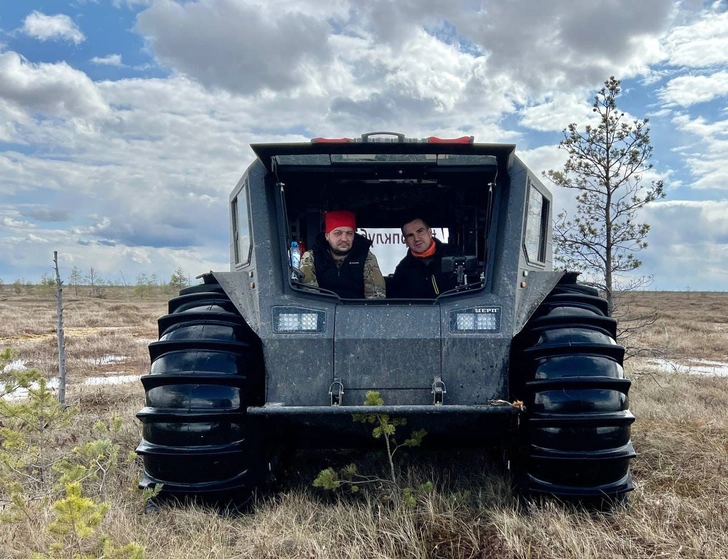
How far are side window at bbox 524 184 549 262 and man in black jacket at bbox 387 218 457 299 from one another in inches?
32.5

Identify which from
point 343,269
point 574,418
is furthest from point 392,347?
point 343,269

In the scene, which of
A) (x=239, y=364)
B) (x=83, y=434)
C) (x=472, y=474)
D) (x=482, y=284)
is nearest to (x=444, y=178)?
(x=482, y=284)

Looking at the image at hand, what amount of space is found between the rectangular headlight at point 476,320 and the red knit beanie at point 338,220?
144 cm

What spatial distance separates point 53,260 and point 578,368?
24.5ft

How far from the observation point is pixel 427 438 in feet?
14.1

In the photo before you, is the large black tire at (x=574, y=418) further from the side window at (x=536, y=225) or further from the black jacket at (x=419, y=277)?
the black jacket at (x=419, y=277)

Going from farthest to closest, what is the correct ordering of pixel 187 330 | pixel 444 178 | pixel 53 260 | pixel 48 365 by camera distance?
pixel 48 365
pixel 53 260
pixel 444 178
pixel 187 330

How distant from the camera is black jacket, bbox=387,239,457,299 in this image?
5.18 metres

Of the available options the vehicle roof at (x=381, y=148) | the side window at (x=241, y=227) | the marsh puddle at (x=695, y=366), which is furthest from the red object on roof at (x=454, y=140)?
the marsh puddle at (x=695, y=366)

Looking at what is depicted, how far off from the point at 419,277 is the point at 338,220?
905mm

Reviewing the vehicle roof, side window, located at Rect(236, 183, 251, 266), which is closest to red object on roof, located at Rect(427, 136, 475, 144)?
the vehicle roof

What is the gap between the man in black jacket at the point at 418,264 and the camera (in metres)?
5.25

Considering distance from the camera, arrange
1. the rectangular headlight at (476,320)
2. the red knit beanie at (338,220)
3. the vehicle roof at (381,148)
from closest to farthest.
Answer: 1. the rectangular headlight at (476,320)
2. the vehicle roof at (381,148)
3. the red knit beanie at (338,220)

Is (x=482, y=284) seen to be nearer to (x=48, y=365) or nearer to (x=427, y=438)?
(x=427, y=438)
